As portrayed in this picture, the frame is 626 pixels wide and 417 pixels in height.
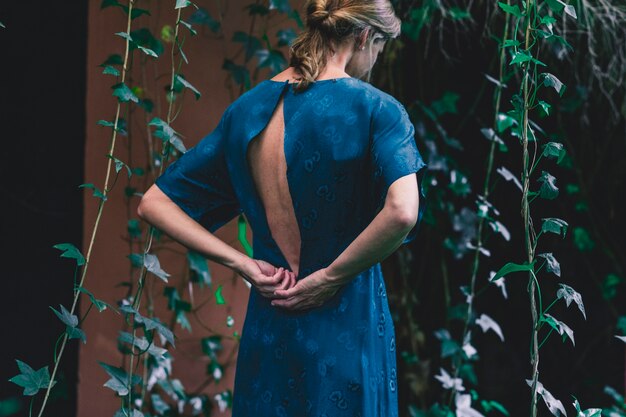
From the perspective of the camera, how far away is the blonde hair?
191 centimetres

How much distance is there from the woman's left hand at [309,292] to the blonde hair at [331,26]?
16.0 inches

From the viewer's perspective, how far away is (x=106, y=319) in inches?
115

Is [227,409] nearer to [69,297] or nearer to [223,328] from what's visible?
[223,328]

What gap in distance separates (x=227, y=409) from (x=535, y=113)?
5.35 ft

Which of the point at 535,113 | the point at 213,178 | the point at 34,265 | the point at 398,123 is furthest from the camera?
the point at 535,113

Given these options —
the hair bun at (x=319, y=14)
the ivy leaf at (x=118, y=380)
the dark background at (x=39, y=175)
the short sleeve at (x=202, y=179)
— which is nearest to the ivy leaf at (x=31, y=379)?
the ivy leaf at (x=118, y=380)

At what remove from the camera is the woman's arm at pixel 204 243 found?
1971 mm

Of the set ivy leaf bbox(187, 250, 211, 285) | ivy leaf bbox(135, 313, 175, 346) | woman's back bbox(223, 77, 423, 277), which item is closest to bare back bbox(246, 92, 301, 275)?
woman's back bbox(223, 77, 423, 277)

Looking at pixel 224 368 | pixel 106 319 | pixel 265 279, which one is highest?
pixel 265 279

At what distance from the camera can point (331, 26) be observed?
192cm

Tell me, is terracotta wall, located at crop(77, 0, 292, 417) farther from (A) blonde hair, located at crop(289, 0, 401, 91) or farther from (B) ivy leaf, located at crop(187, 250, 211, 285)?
(A) blonde hair, located at crop(289, 0, 401, 91)

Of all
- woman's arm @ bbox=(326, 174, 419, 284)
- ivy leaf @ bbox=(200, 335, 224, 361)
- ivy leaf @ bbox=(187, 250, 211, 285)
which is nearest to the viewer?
woman's arm @ bbox=(326, 174, 419, 284)

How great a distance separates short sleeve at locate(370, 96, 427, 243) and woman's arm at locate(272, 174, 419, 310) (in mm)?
25

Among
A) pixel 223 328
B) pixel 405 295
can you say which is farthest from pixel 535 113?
pixel 223 328
